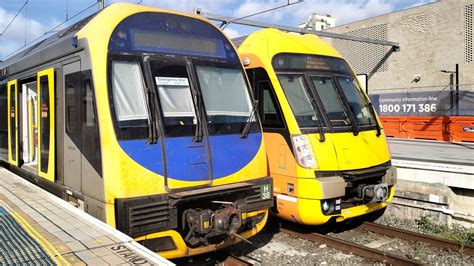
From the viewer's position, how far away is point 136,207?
4.20m

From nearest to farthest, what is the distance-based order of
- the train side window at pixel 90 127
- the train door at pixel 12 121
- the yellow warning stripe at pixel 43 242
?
1. the yellow warning stripe at pixel 43 242
2. the train side window at pixel 90 127
3. the train door at pixel 12 121

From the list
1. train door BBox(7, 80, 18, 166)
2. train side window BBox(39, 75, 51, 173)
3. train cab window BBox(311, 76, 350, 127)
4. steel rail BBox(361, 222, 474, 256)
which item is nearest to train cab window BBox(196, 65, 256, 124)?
Result: train cab window BBox(311, 76, 350, 127)

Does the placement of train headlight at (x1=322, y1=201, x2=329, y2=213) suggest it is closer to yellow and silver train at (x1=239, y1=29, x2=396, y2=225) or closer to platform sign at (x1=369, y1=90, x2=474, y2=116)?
yellow and silver train at (x1=239, y1=29, x2=396, y2=225)

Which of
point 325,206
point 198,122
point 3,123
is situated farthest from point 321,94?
point 3,123

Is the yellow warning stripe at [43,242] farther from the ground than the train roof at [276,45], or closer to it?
closer to it

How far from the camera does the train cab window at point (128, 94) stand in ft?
14.6

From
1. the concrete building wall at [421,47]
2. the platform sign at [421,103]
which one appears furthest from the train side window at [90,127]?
the concrete building wall at [421,47]

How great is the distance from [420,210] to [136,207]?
5.73 meters

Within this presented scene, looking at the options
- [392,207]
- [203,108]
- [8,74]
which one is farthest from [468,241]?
[8,74]

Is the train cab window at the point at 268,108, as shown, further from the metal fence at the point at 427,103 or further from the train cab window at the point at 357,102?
the metal fence at the point at 427,103

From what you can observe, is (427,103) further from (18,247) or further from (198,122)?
(18,247)

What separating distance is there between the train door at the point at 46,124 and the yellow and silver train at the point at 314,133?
321 centimetres

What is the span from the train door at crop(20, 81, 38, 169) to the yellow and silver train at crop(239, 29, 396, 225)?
3719mm

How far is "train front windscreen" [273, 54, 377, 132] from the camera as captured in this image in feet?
22.0
